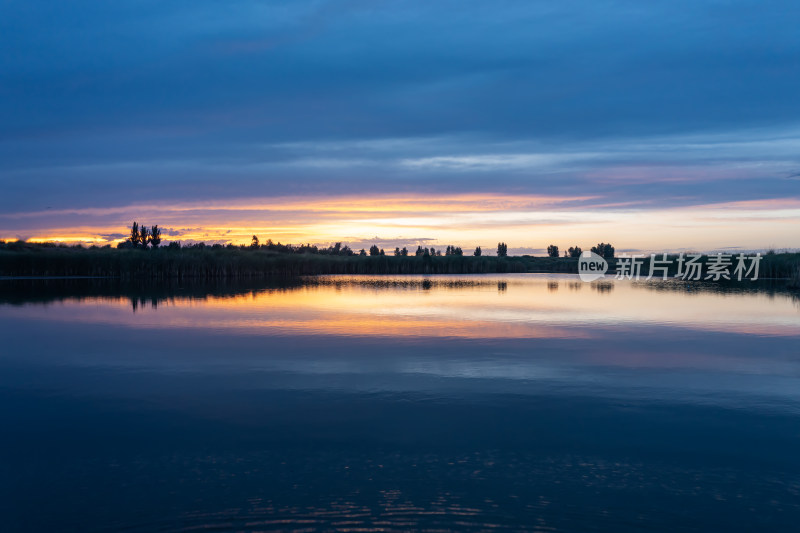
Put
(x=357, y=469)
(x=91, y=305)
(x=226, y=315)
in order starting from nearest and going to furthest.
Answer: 1. (x=357, y=469)
2. (x=226, y=315)
3. (x=91, y=305)

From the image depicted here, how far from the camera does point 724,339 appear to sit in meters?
16.4

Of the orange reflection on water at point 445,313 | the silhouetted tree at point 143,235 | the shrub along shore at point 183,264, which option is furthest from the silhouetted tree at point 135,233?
the orange reflection on water at point 445,313

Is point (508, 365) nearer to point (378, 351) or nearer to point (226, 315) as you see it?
point (378, 351)

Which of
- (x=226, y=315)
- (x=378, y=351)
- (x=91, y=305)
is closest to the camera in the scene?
(x=378, y=351)

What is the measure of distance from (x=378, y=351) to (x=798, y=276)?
1491 inches

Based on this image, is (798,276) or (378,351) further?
(798,276)

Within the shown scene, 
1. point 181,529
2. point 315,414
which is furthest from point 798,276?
point 181,529

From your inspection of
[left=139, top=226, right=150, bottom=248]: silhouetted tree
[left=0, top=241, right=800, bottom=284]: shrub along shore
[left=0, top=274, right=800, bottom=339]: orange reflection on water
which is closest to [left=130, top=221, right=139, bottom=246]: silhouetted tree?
[left=139, top=226, right=150, bottom=248]: silhouetted tree

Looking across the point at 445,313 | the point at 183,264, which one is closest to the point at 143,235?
the point at 183,264

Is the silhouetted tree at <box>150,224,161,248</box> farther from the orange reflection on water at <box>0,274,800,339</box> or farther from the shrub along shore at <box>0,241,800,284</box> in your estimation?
the orange reflection on water at <box>0,274,800,339</box>

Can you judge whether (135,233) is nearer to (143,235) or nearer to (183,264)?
(143,235)

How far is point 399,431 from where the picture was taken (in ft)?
26.3

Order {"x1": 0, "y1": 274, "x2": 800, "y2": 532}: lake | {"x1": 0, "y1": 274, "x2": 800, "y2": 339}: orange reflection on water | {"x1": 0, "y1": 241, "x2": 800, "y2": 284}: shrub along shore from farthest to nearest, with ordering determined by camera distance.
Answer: {"x1": 0, "y1": 241, "x2": 800, "y2": 284}: shrub along shore → {"x1": 0, "y1": 274, "x2": 800, "y2": 339}: orange reflection on water → {"x1": 0, "y1": 274, "x2": 800, "y2": 532}: lake

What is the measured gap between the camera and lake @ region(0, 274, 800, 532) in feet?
18.9
